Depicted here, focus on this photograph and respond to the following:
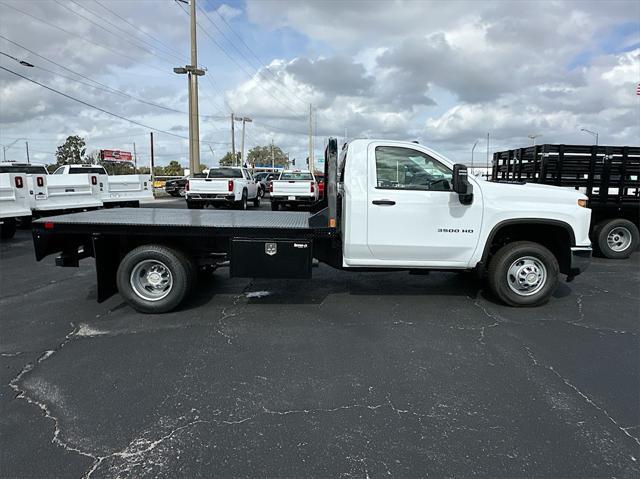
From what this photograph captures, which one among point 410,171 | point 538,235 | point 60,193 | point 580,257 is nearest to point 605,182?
point 538,235

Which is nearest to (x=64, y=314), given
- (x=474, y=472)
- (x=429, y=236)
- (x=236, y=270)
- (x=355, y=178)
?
(x=236, y=270)

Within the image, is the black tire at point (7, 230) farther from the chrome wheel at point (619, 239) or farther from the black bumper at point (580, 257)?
the chrome wheel at point (619, 239)

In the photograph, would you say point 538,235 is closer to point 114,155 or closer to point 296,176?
point 296,176

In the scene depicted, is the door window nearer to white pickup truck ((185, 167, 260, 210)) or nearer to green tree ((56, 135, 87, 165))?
white pickup truck ((185, 167, 260, 210))

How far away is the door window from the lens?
5633 mm

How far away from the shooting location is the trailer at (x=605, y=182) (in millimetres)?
9602

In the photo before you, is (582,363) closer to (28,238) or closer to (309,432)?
(309,432)

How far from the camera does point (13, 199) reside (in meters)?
11.1

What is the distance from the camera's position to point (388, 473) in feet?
9.08

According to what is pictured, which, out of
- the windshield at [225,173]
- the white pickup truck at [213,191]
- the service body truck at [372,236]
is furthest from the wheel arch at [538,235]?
the windshield at [225,173]

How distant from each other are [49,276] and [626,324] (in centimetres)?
849

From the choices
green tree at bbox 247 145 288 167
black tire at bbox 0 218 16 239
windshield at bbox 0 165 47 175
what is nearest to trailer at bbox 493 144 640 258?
black tire at bbox 0 218 16 239

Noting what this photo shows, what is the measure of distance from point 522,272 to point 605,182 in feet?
17.2

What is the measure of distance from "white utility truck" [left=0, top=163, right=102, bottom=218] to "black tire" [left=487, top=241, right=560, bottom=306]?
440 inches
